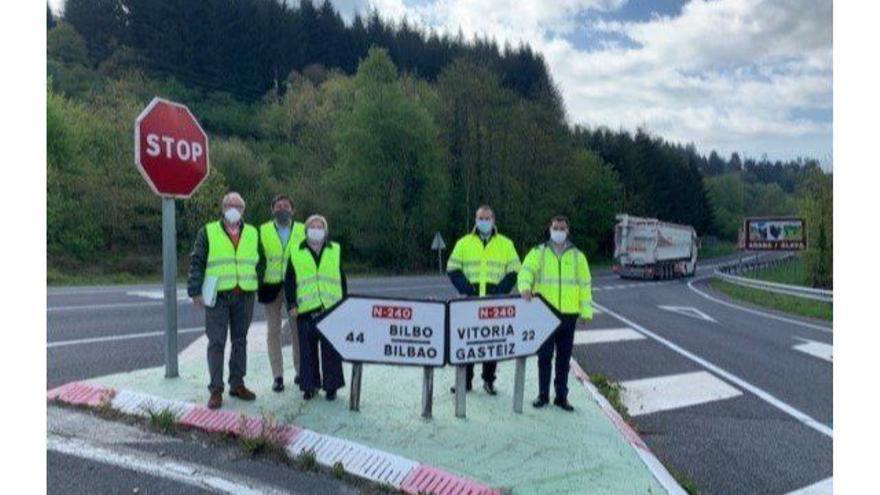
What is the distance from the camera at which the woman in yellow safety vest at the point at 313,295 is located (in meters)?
5.59

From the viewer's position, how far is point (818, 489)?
4.52 m

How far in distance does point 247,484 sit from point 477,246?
10.7 ft

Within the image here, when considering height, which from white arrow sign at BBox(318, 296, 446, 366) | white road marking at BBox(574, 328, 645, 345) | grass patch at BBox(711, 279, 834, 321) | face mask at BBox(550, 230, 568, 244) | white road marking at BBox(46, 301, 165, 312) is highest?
face mask at BBox(550, 230, 568, 244)

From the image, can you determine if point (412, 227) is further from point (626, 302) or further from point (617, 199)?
point (617, 199)

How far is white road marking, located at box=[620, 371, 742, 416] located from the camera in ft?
22.3

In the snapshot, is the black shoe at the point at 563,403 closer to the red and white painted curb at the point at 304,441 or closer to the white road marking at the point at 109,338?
the red and white painted curb at the point at 304,441

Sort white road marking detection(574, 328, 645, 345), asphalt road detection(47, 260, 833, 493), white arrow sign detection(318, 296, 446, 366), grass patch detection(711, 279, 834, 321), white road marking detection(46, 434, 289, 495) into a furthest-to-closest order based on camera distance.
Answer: grass patch detection(711, 279, 834, 321) → white road marking detection(574, 328, 645, 345) → white arrow sign detection(318, 296, 446, 366) → asphalt road detection(47, 260, 833, 493) → white road marking detection(46, 434, 289, 495)

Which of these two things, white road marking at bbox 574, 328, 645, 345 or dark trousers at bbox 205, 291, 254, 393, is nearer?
dark trousers at bbox 205, 291, 254, 393

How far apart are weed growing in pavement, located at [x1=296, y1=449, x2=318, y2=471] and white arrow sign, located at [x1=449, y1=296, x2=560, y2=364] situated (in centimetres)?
142

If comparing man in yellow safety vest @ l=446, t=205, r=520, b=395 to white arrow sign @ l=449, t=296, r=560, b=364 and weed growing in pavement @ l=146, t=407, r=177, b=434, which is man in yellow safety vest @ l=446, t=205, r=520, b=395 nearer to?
white arrow sign @ l=449, t=296, r=560, b=364

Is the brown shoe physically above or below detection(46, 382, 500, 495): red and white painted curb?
above

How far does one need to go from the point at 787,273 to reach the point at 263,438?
29558mm

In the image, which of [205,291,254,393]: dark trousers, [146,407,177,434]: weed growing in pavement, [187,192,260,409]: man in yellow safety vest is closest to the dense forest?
[187,192,260,409]: man in yellow safety vest

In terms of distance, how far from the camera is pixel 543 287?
596 centimetres
